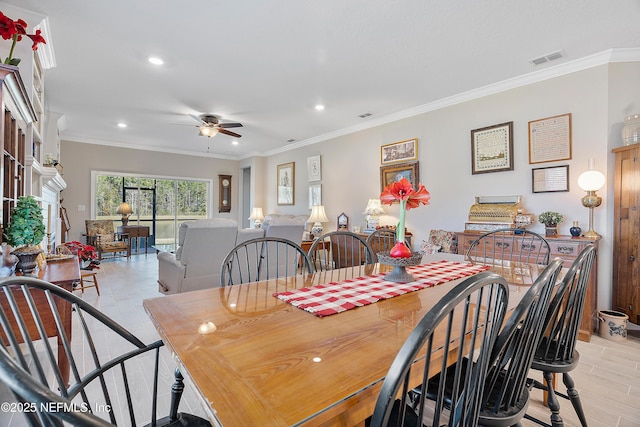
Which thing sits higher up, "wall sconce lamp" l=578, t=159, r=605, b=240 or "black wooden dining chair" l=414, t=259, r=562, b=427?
"wall sconce lamp" l=578, t=159, r=605, b=240

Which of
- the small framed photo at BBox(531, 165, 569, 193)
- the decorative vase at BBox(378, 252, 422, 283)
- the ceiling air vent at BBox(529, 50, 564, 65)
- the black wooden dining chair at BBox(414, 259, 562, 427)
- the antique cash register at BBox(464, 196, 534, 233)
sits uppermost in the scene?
the ceiling air vent at BBox(529, 50, 564, 65)

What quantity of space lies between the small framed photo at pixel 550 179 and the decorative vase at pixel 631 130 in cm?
49

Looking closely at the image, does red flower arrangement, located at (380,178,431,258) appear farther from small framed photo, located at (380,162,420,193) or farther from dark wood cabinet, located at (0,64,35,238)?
small framed photo, located at (380,162,420,193)

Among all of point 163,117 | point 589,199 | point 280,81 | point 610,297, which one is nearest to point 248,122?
point 163,117

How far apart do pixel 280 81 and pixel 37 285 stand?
333cm

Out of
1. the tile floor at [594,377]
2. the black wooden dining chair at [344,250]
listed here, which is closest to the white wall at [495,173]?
the tile floor at [594,377]

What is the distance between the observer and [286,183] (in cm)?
720

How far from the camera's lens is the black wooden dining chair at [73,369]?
1.37ft

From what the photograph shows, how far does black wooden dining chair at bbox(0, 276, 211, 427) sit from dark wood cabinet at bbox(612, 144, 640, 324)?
139 inches

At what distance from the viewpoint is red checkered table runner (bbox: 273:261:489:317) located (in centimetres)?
118

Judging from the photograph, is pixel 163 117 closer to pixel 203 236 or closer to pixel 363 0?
pixel 203 236

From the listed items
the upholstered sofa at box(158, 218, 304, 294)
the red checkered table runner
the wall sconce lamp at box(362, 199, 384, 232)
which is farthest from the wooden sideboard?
the upholstered sofa at box(158, 218, 304, 294)

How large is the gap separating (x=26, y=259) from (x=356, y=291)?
179cm

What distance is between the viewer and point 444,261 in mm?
2203
